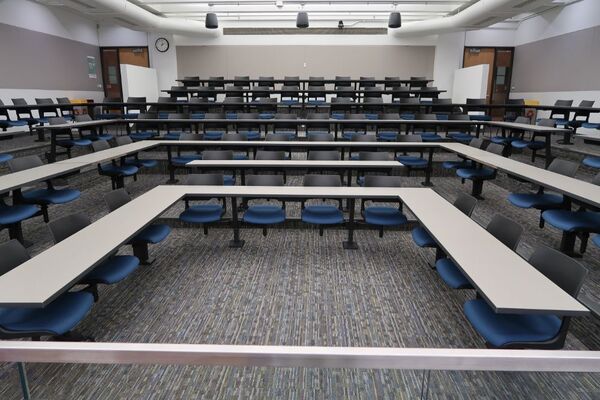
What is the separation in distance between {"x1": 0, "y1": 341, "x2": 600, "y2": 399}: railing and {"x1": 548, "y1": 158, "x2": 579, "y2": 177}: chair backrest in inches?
170

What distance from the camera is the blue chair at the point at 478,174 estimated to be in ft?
19.2

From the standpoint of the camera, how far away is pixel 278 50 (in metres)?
14.4

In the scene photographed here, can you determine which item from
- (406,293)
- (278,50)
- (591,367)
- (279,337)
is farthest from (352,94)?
(591,367)

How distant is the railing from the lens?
973 mm

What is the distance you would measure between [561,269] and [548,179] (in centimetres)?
230

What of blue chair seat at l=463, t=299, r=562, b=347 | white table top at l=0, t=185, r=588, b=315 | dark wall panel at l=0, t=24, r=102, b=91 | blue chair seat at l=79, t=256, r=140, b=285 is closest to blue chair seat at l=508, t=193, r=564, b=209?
white table top at l=0, t=185, r=588, b=315

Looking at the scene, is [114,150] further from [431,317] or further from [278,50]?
[278,50]

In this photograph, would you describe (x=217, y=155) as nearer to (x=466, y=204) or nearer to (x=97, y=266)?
(x=97, y=266)

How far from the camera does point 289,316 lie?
306 centimetres

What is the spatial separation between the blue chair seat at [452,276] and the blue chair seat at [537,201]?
2.03m

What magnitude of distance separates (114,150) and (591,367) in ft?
20.8

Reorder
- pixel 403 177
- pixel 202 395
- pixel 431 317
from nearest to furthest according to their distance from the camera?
pixel 202 395
pixel 431 317
pixel 403 177

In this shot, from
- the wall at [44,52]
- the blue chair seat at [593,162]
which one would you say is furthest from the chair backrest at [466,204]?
the wall at [44,52]

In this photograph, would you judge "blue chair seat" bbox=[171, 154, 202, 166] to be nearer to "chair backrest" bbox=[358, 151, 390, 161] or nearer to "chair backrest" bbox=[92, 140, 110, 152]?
A: "chair backrest" bbox=[92, 140, 110, 152]
